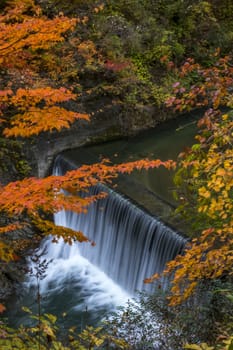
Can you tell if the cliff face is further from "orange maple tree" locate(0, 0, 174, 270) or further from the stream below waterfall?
"orange maple tree" locate(0, 0, 174, 270)

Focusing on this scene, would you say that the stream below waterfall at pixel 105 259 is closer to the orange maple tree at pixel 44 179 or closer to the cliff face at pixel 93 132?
the cliff face at pixel 93 132

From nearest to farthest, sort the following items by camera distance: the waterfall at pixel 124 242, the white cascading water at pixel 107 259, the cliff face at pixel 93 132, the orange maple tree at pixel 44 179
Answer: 1. the orange maple tree at pixel 44 179
2. the waterfall at pixel 124 242
3. the white cascading water at pixel 107 259
4. the cliff face at pixel 93 132

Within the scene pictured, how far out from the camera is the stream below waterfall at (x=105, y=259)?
28.4ft

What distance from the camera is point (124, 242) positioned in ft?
31.0

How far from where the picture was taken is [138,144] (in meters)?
12.9

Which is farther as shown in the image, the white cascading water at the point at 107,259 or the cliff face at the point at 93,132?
the cliff face at the point at 93,132

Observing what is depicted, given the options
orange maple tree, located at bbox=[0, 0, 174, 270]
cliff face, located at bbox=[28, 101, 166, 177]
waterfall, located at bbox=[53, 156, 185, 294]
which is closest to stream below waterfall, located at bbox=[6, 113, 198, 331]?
waterfall, located at bbox=[53, 156, 185, 294]

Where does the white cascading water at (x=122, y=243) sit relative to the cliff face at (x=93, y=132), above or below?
below

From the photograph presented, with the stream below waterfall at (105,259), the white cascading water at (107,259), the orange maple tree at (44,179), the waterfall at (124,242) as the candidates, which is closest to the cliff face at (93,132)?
the stream below waterfall at (105,259)

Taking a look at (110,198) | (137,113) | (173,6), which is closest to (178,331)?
(110,198)

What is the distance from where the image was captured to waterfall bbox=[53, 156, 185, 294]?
8461 mm

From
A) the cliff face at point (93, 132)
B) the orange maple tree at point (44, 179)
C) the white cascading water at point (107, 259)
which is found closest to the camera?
the orange maple tree at point (44, 179)

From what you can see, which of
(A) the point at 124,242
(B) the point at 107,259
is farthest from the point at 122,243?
(B) the point at 107,259

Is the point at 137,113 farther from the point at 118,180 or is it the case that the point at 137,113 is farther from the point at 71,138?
the point at 118,180
